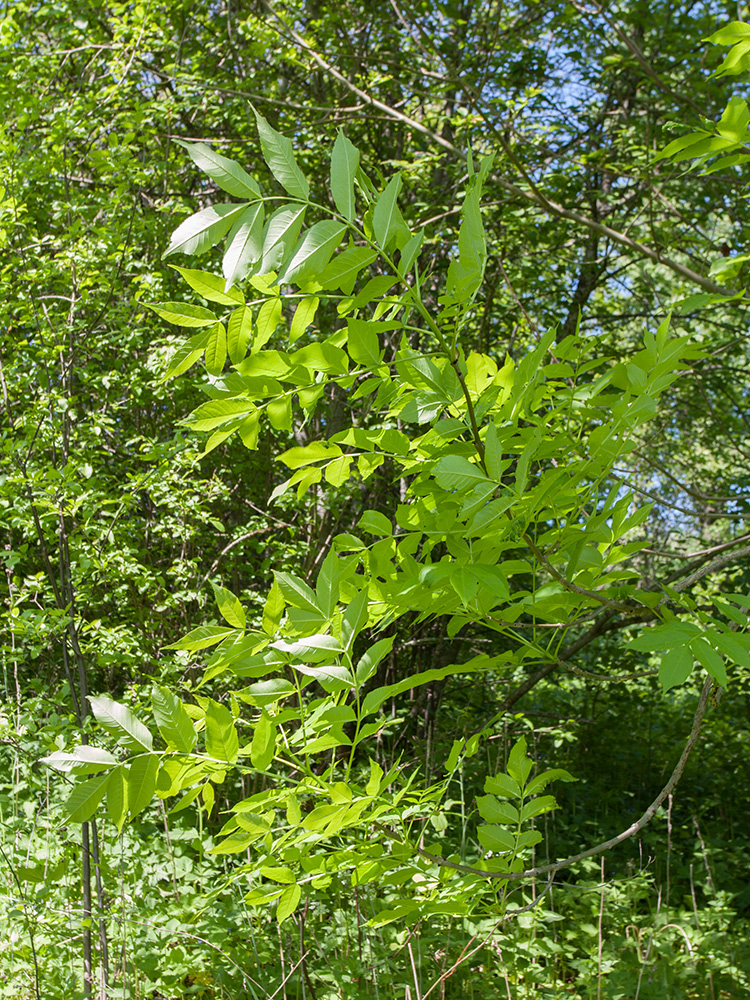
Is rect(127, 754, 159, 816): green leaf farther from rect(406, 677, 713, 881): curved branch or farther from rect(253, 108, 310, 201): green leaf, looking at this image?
rect(253, 108, 310, 201): green leaf

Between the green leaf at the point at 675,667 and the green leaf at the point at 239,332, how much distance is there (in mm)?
654

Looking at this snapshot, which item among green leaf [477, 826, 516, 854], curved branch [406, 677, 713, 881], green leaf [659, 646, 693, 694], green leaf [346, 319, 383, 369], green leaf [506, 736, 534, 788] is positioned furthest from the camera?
green leaf [506, 736, 534, 788]

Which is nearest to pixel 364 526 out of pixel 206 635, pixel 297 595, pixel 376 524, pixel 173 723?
pixel 376 524

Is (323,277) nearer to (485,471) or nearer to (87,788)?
(485,471)

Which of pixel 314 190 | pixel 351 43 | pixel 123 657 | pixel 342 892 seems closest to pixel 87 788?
pixel 123 657

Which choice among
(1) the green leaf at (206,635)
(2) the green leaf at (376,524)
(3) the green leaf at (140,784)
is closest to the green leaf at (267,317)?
(2) the green leaf at (376,524)

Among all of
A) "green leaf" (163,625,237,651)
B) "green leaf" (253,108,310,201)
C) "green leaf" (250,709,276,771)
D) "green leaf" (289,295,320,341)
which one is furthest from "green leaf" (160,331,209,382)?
"green leaf" (250,709,276,771)

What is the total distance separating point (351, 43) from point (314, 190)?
0.85m

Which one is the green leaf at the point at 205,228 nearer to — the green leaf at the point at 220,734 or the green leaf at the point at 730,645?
the green leaf at the point at 220,734

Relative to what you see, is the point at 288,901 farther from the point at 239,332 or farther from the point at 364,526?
the point at 239,332

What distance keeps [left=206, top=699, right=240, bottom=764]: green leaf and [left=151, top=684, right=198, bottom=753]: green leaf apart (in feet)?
0.08

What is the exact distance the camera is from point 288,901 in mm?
1116

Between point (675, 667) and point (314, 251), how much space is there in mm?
628

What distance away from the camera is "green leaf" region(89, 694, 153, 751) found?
3.11 ft
